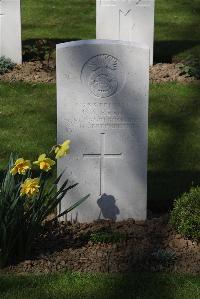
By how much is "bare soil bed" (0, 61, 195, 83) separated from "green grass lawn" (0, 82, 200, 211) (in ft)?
0.68

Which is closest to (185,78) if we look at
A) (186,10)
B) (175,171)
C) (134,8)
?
(134,8)

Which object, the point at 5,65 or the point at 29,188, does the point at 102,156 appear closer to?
the point at 29,188

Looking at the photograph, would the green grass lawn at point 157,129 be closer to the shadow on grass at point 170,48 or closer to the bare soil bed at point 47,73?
the bare soil bed at point 47,73

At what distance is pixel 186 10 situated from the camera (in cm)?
1432

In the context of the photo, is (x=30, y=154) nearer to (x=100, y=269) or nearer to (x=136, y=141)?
(x=136, y=141)

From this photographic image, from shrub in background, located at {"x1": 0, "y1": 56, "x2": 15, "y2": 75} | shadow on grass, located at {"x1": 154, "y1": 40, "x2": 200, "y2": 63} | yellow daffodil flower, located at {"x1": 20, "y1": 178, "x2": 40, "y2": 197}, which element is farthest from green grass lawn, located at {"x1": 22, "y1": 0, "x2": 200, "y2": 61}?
yellow daffodil flower, located at {"x1": 20, "y1": 178, "x2": 40, "y2": 197}

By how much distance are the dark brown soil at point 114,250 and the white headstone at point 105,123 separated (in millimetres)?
223

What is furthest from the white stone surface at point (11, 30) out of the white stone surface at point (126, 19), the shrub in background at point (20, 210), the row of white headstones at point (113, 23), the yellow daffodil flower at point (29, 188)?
the yellow daffodil flower at point (29, 188)

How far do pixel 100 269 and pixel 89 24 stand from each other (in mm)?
8509

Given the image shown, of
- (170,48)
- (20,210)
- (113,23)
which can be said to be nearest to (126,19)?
(113,23)

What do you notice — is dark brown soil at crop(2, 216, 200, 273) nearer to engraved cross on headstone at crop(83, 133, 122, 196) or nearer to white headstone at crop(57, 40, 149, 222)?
white headstone at crop(57, 40, 149, 222)

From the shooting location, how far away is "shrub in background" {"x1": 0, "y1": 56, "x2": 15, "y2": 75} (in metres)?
10.6

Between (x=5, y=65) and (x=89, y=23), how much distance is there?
130 inches

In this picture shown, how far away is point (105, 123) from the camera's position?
6078 mm
